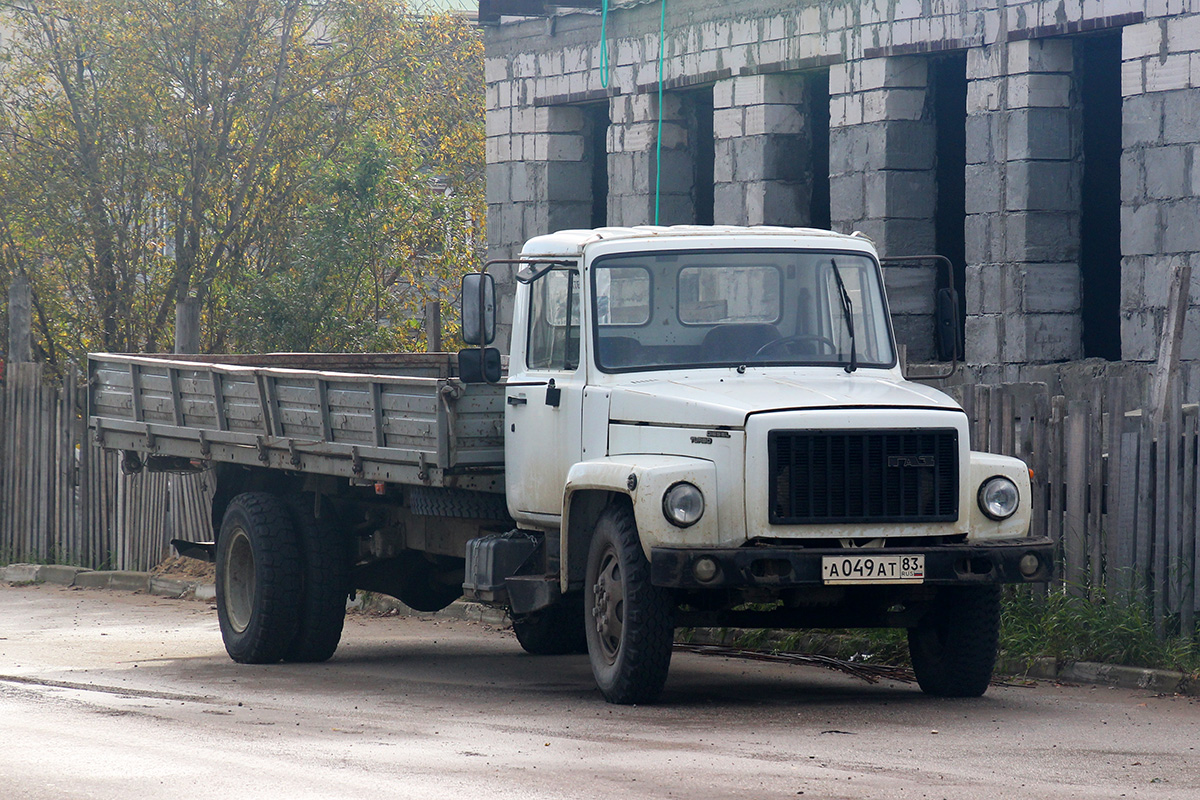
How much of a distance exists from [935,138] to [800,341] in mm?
8169

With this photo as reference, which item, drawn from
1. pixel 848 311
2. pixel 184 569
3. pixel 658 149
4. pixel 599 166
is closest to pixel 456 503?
pixel 848 311

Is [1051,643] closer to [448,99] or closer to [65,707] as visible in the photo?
[65,707]

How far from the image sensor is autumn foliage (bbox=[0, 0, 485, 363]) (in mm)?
23203

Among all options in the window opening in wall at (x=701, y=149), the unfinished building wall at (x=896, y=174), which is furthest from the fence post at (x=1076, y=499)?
the window opening in wall at (x=701, y=149)

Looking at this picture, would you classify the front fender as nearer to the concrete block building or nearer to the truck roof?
the truck roof

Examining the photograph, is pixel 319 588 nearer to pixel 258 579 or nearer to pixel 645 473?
pixel 258 579

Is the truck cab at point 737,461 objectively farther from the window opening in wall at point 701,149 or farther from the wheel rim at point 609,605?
the window opening in wall at point 701,149

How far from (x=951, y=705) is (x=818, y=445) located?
5.25ft

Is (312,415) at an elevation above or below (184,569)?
above

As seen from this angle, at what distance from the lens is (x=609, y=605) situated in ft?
30.6

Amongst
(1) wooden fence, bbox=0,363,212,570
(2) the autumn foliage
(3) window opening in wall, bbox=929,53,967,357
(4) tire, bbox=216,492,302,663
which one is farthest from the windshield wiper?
(2) the autumn foliage

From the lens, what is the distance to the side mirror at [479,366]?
10.2 meters

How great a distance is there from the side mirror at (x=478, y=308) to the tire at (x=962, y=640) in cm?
271

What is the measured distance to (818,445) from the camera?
8.90m
